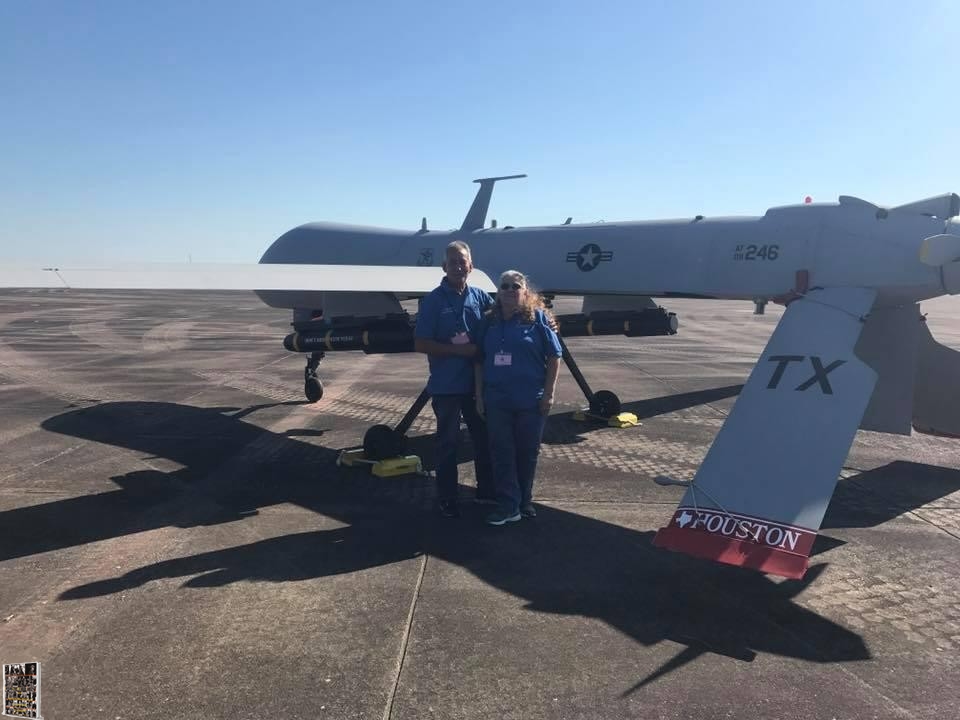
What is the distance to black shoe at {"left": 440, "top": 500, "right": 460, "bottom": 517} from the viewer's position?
6594 millimetres

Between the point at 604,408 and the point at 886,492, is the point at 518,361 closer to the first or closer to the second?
the point at 886,492

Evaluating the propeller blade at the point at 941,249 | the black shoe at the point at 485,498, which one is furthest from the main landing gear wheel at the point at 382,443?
the propeller blade at the point at 941,249

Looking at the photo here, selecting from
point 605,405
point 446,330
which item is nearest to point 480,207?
point 605,405

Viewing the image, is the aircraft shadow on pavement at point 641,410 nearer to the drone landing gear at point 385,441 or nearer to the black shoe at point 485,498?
the drone landing gear at point 385,441

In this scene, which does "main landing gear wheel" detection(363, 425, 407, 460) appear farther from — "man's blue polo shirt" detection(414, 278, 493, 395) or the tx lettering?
the tx lettering

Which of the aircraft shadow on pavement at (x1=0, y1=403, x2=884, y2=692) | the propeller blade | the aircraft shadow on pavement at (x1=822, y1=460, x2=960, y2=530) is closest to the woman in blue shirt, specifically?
the aircraft shadow on pavement at (x1=0, y1=403, x2=884, y2=692)

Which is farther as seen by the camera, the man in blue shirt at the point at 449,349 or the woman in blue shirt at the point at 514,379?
the man in blue shirt at the point at 449,349

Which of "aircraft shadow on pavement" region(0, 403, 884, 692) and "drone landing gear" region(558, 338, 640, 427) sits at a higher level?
"drone landing gear" region(558, 338, 640, 427)

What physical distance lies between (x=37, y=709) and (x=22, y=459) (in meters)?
5.85

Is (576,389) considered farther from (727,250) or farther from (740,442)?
(740,442)

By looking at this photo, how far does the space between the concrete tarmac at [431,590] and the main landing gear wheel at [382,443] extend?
43 cm

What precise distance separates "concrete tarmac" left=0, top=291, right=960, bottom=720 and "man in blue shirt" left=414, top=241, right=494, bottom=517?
0.47 m

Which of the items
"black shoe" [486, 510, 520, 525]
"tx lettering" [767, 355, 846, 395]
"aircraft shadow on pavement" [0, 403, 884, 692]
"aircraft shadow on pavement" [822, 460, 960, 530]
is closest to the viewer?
"aircraft shadow on pavement" [0, 403, 884, 692]

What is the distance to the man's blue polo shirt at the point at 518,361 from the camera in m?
6.21
